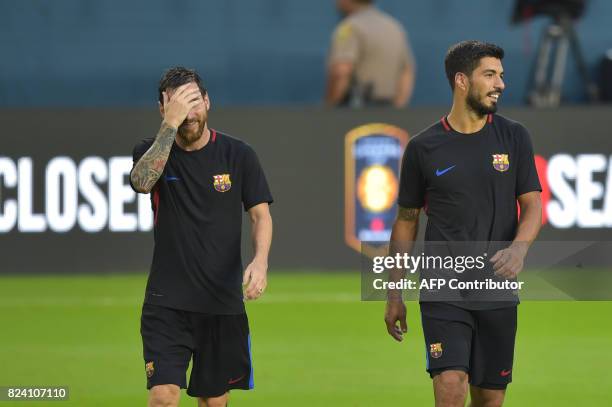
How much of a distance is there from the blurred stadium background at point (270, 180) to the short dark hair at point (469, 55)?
2824mm

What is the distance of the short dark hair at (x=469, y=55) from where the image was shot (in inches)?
288

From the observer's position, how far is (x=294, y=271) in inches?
589

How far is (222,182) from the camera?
734 cm

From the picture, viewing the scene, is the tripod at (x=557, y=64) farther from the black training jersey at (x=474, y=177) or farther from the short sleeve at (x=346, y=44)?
the black training jersey at (x=474, y=177)

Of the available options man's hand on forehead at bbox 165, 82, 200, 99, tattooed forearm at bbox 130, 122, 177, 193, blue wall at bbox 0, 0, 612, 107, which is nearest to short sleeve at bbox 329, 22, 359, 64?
blue wall at bbox 0, 0, 612, 107

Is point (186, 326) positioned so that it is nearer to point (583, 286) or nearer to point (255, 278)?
point (255, 278)

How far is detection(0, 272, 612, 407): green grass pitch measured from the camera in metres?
9.65

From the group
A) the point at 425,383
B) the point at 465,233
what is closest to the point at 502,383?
the point at 465,233

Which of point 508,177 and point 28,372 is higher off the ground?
point 508,177

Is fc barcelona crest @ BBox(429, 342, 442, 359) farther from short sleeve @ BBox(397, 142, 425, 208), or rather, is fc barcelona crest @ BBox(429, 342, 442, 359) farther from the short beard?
the short beard

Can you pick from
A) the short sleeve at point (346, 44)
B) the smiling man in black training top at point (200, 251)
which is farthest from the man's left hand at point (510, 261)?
the short sleeve at point (346, 44)

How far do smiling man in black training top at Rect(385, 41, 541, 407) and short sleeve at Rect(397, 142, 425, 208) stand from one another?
1cm

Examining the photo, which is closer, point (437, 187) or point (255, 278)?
point (255, 278)

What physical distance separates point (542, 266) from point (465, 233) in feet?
6.30
